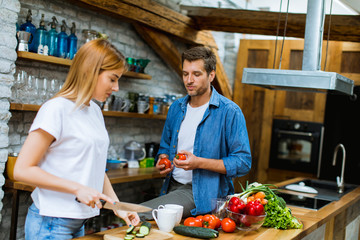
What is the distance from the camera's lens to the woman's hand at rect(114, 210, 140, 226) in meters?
2.04

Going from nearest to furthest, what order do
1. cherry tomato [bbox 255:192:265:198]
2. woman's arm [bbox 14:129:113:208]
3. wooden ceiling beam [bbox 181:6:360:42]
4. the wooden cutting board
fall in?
woman's arm [bbox 14:129:113:208] → the wooden cutting board → cherry tomato [bbox 255:192:265:198] → wooden ceiling beam [bbox 181:6:360:42]

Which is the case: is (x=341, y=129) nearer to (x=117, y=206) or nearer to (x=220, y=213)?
(x=220, y=213)

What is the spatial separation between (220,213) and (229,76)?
5.08 meters

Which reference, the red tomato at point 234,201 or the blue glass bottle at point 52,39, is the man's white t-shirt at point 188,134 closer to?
the red tomato at point 234,201

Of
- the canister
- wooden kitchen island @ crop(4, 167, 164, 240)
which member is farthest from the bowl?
the canister

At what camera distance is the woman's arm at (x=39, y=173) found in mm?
1635

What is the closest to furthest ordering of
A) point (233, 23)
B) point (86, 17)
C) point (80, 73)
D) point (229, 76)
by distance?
1. point (80, 73)
2. point (86, 17)
3. point (233, 23)
4. point (229, 76)

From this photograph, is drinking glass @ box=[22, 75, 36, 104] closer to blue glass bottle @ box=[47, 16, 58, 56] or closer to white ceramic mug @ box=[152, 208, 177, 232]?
blue glass bottle @ box=[47, 16, 58, 56]

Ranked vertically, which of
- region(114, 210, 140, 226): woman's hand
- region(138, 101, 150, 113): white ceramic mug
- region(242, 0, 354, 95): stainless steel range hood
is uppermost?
region(242, 0, 354, 95): stainless steel range hood

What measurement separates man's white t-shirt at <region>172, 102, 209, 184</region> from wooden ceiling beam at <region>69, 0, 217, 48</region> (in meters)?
1.91

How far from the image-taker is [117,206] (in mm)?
1857

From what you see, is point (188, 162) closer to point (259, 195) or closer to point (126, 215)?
point (259, 195)

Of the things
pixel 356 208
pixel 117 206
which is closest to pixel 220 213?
pixel 117 206

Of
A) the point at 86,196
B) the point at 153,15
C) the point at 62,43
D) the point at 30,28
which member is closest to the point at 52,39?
the point at 62,43
